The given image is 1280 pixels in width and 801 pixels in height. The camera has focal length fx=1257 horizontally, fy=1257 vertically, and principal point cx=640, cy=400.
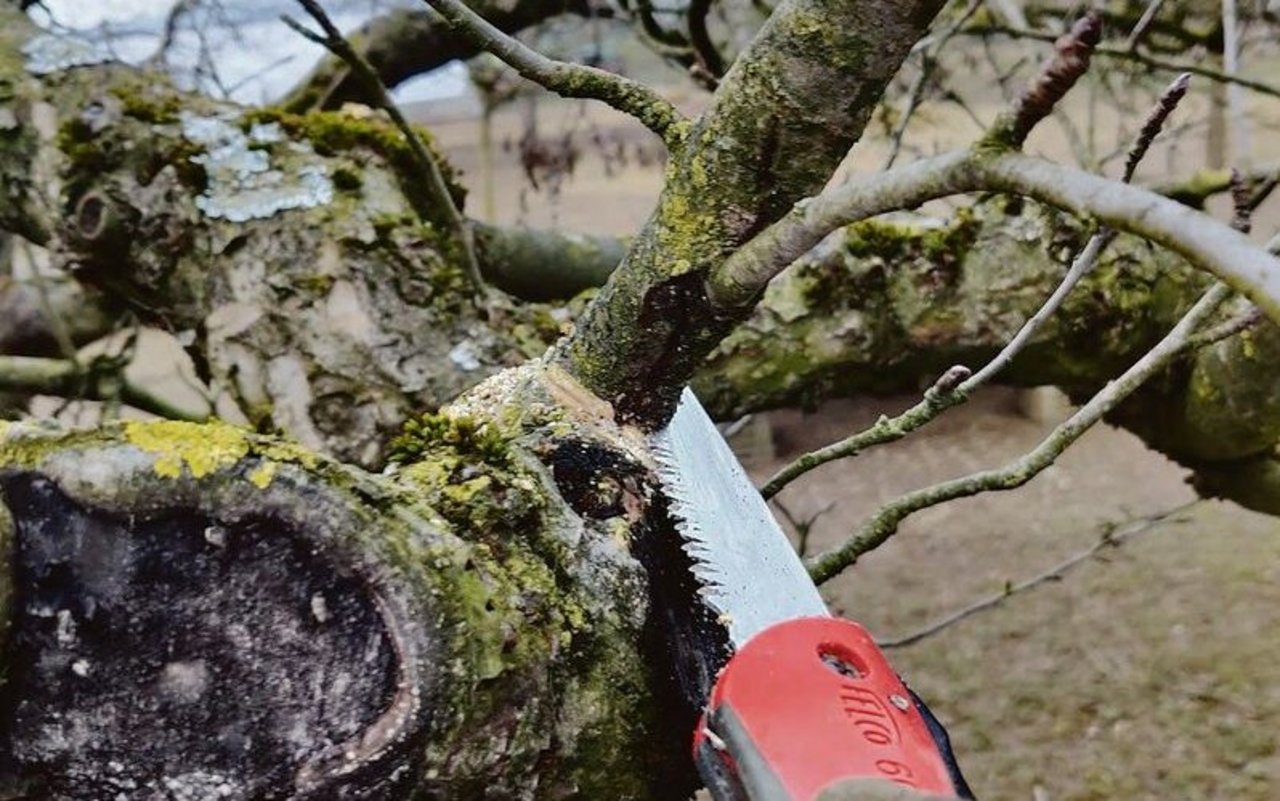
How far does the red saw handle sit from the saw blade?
2.4 inches

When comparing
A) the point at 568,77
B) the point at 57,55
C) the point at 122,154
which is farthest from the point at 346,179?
the point at 568,77

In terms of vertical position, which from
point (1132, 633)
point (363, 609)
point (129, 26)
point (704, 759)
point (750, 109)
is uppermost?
point (750, 109)

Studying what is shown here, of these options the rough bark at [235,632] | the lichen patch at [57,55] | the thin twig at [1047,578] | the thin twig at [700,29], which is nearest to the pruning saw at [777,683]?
the rough bark at [235,632]

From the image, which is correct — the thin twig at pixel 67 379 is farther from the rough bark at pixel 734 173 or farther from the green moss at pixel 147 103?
the rough bark at pixel 734 173

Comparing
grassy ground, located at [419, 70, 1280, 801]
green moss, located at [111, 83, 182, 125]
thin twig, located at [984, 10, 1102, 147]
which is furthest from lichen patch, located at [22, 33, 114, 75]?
grassy ground, located at [419, 70, 1280, 801]

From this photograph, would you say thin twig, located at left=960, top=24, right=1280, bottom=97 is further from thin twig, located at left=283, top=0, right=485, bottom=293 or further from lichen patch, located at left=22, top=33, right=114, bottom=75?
lichen patch, located at left=22, top=33, right=114, bottom=75

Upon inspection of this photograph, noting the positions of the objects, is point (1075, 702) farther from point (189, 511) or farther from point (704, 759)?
point (189, 511)

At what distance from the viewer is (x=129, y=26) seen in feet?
14.0

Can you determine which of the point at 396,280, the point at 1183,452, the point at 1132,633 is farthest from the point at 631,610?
the point at 1132,633

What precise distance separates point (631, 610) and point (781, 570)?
134 millimetres

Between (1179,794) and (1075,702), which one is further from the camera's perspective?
(1075,702)

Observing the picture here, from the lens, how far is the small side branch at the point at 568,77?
83 centimetres

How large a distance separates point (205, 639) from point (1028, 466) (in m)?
0.73

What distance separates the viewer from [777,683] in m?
0.75
